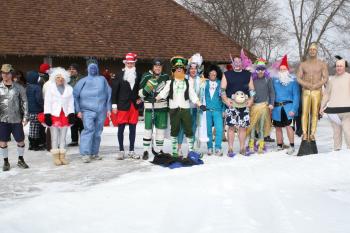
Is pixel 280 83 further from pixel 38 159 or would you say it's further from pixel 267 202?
pixel 38 159

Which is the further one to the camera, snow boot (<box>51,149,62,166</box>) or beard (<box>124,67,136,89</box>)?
beard (<box>124,67,136,89</box>)

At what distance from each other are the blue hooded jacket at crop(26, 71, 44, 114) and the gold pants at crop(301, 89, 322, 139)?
5.40 meters

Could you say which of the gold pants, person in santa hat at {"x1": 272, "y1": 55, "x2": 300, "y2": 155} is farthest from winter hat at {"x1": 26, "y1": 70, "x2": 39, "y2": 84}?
the gold pants

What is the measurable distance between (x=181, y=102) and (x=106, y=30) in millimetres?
12024

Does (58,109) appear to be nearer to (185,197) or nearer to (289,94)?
(185,197)

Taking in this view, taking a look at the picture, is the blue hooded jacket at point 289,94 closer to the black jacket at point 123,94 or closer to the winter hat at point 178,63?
the winter hat at point 178,63

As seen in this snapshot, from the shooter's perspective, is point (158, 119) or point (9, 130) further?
point (158, 119)

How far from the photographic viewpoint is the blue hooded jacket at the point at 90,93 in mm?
8266

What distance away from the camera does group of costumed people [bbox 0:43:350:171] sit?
8039 mm

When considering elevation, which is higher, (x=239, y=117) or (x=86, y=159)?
(x=239, y=117)

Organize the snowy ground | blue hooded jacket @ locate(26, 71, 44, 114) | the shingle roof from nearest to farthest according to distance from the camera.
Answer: the snowy ground < blue hooded jacket @ locate(26, 71, 44, 114) < the shingle roof

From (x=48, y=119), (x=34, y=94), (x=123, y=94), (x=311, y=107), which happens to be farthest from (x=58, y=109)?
Result: (x=311, y=107)

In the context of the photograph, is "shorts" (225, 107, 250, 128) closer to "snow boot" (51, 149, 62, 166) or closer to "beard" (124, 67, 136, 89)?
"beard" (124, 67, 136, 89)

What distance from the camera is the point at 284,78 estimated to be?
8.91 m
